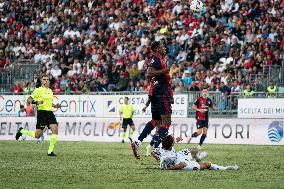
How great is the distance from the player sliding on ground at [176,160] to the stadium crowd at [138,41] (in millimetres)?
18414

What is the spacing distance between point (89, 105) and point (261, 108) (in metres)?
8.97

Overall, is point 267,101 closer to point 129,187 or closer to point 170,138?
point 170,138

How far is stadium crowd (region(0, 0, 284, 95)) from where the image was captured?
36.4 metres

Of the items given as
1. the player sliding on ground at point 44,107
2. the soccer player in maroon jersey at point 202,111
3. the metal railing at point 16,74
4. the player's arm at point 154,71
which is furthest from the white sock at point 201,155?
the metal railing at point 16,74

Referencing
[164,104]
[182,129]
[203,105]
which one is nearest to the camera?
[164,104]

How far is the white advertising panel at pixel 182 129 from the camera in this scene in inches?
1351

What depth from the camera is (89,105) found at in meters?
38.4

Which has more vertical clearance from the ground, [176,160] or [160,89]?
[160,89]

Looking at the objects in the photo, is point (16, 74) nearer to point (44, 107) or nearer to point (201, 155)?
point (44, 107)

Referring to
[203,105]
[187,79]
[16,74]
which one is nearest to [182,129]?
[187,79]

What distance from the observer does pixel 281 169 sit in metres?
17.5

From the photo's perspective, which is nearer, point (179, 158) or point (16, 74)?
point (179, 158)

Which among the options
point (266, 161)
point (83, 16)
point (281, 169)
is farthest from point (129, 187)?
point (83, 16)

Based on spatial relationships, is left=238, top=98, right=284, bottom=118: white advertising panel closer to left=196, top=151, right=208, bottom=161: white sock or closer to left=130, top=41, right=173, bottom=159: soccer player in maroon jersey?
left=130, top=41, right=173, bottom=159: soccer player in maroon jersey
